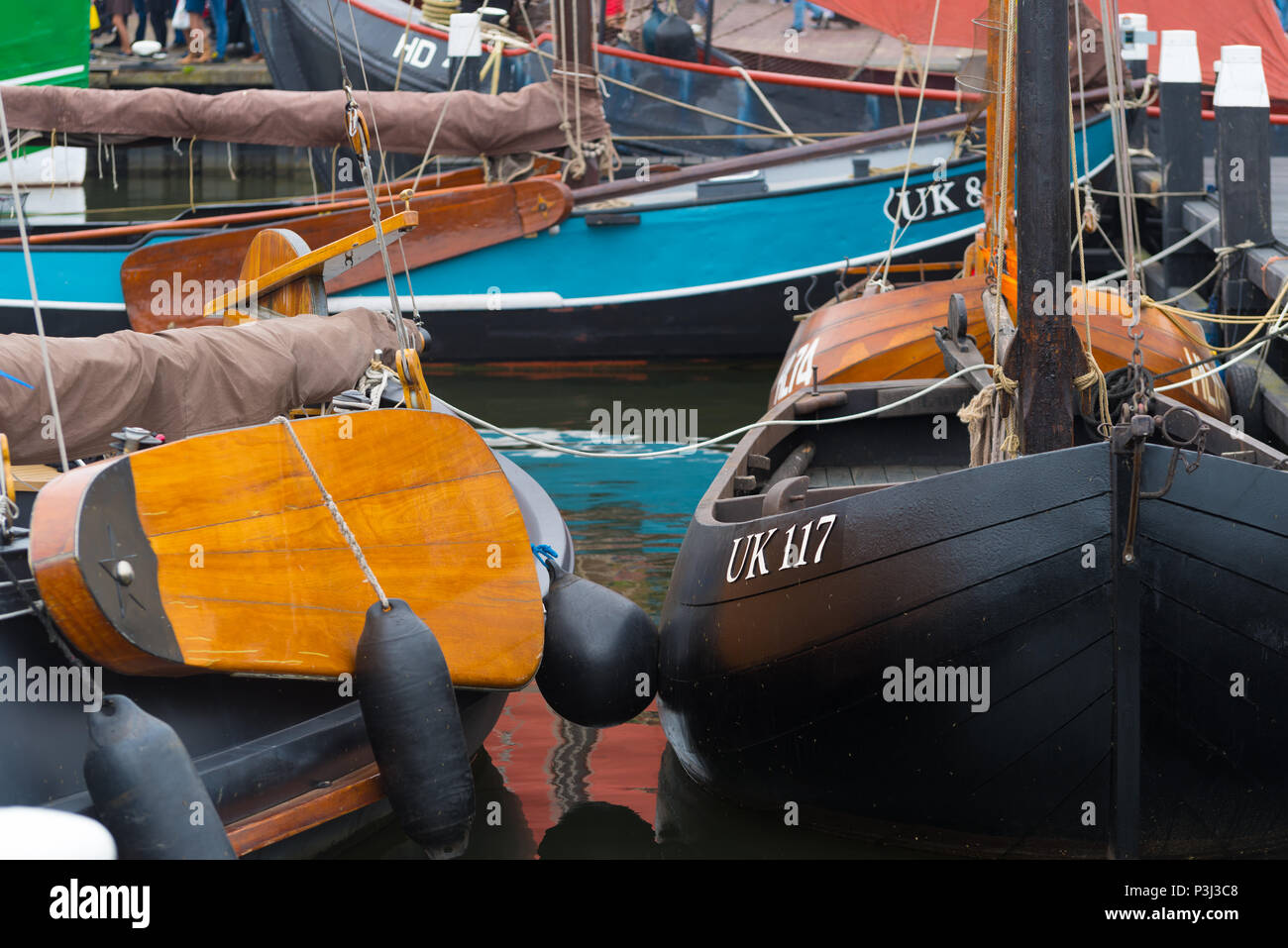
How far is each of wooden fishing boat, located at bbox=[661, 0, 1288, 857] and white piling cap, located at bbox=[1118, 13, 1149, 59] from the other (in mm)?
9962

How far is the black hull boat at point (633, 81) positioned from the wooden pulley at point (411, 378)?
1024 centimetres

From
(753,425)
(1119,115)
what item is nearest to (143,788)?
(753,425)

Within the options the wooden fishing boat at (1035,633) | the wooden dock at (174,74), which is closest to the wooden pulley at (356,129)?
the wooden fishing boat at (1035,633)

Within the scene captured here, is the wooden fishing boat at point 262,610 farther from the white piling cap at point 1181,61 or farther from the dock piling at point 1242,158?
the white piling cap at point 1181,61

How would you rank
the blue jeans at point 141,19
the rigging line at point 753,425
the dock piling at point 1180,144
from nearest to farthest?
the rigging line at point 753,425 → the dock piling at point 1180,144 → the blue jeans at point 141,19

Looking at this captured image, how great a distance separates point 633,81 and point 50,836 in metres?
13.5

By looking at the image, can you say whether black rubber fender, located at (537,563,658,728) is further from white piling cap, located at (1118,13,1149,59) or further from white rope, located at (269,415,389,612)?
white piling cap, located at (1118,13,1149,59)

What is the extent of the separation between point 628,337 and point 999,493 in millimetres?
8147

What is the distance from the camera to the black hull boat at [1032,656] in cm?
415

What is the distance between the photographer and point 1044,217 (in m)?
4.62

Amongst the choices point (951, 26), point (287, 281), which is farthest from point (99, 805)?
point (951, 26)

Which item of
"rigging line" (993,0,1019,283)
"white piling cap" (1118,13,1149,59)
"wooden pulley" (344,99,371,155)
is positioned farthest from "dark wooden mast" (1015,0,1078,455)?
"white piling cap" (1118,13,1149,59)

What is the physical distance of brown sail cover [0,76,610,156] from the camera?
36.9 ft

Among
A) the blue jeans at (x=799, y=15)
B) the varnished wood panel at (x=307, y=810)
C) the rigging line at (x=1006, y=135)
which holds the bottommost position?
the varnished wood panel at (x=307, y=810)
